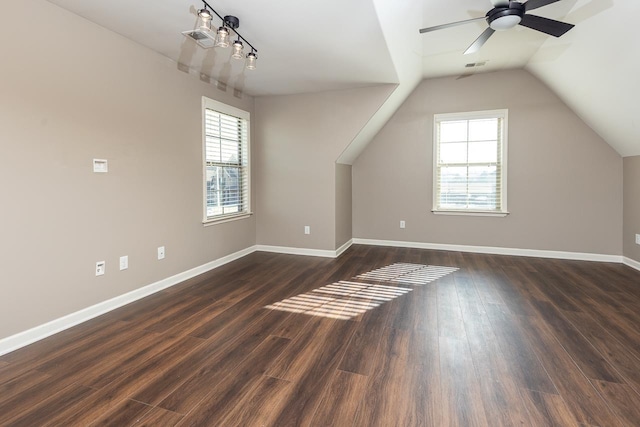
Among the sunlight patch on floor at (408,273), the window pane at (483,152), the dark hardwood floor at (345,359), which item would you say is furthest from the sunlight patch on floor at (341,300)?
the window pane at (483,152)

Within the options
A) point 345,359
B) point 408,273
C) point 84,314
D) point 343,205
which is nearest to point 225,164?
point 343,205

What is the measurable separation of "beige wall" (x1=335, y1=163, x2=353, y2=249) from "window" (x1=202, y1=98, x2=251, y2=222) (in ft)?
4.75

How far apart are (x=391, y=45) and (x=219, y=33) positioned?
1631 millimetres

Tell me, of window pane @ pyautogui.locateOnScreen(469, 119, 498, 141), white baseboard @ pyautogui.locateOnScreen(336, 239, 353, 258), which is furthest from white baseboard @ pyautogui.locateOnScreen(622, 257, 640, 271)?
white baseboard @ pyautogui.locateOnScreen(336, 239, 353, 258)

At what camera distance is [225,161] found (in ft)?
14.9

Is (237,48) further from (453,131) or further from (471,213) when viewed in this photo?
(471,213)

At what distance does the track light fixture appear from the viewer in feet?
7.38

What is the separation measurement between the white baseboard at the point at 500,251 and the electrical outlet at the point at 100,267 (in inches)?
155

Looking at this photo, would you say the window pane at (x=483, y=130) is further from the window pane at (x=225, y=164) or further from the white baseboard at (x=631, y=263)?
the window pane at (x=225, y=164)

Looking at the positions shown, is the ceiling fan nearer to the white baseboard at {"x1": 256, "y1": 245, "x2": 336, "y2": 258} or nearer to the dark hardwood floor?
the dark hardwood floor

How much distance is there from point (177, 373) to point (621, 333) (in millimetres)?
Result: 3187

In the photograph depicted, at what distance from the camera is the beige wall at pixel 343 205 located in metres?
5.00

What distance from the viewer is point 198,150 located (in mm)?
3924

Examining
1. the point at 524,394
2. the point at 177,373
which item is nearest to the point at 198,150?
the point at 177,373
